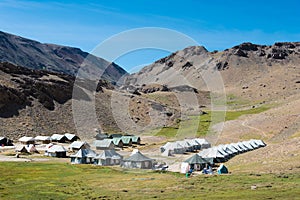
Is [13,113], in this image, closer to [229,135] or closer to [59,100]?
[59,100]

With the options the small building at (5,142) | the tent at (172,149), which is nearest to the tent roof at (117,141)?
the tent at (172,149)

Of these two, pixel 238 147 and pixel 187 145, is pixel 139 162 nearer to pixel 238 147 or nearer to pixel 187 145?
pixel 238 147

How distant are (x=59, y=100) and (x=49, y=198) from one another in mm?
97776

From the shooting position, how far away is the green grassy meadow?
33.0 m

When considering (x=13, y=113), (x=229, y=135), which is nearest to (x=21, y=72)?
(x=13, y=113)

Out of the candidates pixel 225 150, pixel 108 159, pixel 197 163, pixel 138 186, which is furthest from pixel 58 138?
pixel 138 186

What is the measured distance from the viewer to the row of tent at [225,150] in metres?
66.4

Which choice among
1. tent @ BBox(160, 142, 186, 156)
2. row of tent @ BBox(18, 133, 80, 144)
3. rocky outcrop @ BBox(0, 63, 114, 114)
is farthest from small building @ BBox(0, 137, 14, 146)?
tent @ BBox(160, 142, 186, 156)

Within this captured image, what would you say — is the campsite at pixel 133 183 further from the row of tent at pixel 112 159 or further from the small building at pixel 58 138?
the small building at pixel 58 138

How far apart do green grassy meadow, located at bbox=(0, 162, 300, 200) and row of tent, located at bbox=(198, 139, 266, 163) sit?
1716 cm

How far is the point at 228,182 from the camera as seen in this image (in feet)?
129

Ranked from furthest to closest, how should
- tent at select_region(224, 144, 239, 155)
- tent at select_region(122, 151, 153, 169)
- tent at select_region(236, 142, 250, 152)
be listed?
tent at select_region(236, 142, 250, 152) < tent at select_region(224, 144, 239, 155) < tent at select_region(122, 151, 153, 169)

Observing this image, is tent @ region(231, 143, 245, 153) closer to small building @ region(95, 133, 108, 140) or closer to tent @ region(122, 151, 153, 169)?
tent @ region(122, 151, 153, 169)

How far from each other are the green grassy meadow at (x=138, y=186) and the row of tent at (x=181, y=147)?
2955 cm
